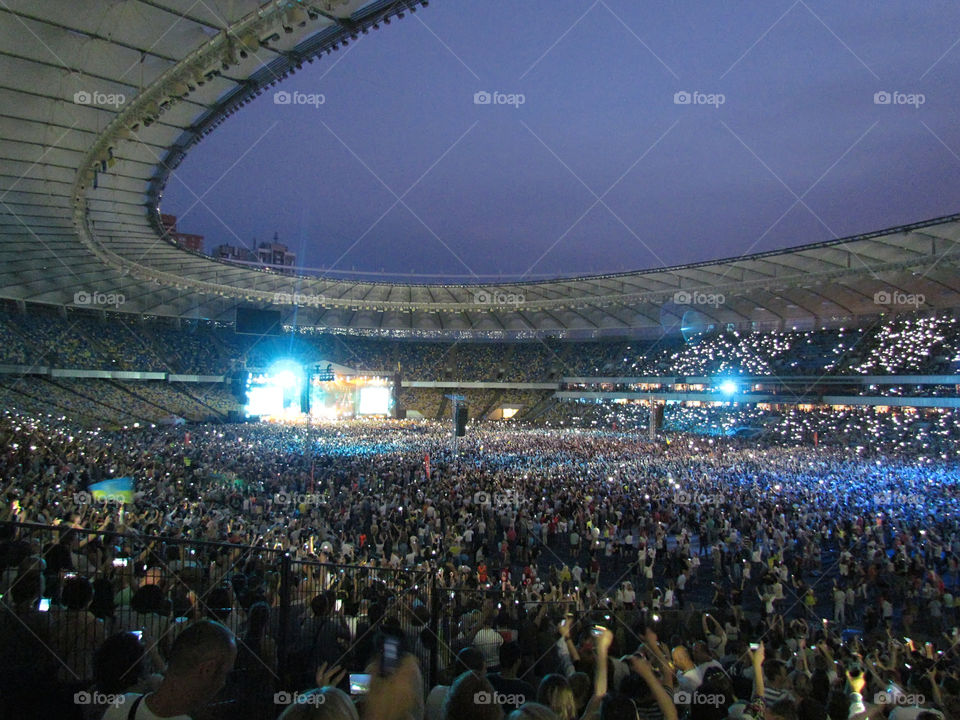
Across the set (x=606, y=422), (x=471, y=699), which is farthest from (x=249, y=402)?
(x=471, y=699)

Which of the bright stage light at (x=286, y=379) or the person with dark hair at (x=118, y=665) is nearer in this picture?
the person with dark hair at (x=118, y=665)

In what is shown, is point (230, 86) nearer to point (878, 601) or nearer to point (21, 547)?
point (21, 547)

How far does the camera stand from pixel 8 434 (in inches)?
750

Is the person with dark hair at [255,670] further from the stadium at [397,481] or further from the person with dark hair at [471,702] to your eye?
the person with dark hair at [471,702]

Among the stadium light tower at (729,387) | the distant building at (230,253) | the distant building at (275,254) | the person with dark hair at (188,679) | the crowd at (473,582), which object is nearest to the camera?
the person with dark hair at (188,679)

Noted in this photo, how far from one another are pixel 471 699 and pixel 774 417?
39.0 meters

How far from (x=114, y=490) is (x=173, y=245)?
555 inches

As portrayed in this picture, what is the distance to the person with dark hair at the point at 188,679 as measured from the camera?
184 centimetres

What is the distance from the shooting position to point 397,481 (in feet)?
53.9

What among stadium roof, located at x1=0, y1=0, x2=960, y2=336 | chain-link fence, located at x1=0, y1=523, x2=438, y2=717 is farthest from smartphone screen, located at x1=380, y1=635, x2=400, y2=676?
stadium roof, located at x1=0, y1=0, x2=960, y2=336

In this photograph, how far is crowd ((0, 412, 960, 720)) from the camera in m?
2.74

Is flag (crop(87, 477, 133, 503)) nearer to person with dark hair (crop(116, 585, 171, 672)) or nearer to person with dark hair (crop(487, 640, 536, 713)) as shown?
person with dark hair (crop(116, 585, 171, 672))

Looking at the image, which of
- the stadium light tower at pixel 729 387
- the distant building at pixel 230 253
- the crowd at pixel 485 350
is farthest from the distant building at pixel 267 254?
the stadium light tower at pixel 729 387

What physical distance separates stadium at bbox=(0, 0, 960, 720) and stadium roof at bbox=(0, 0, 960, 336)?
9 cm
